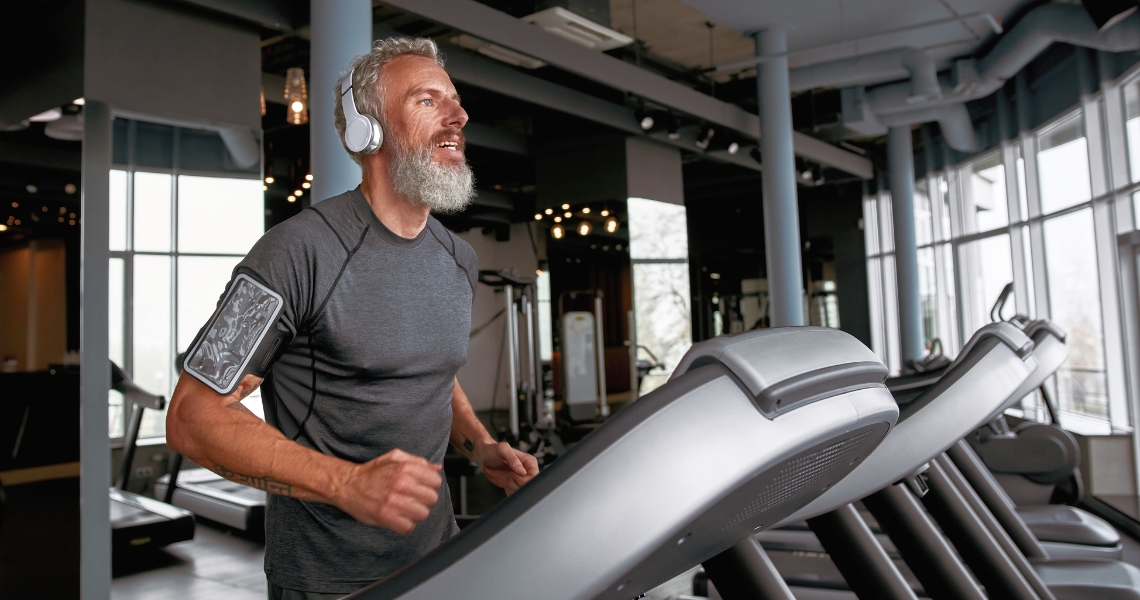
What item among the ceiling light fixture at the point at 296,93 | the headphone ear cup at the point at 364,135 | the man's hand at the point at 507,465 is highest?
the ceiling light fixture at the point at 296,93

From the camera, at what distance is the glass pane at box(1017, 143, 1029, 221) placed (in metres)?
8.23

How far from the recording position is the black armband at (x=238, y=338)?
0.98 metres

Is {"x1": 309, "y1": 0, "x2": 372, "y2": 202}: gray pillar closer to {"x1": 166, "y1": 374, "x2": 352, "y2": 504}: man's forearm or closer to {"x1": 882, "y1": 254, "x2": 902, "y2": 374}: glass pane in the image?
{"x1": 166, "y1": 374, "x2": 352, "y2": 504}: man's forearm

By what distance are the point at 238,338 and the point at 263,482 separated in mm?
192

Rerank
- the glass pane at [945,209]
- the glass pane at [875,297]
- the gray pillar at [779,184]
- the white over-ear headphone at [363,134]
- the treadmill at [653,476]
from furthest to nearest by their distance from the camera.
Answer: the glass pane at [875,297], the glass pane at [945,209], the gray pillar at [779,184], the white over-ear headphone at [363,134], the treadmill at [653,476]

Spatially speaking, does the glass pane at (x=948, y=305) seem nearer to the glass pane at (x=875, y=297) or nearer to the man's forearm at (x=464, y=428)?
the glass pane at (x=875, y=297)

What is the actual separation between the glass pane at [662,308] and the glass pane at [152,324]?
17.0ft

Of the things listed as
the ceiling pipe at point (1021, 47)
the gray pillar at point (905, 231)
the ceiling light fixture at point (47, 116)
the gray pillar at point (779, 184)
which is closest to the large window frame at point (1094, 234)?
the ceiling pipe at point (1021, 47)


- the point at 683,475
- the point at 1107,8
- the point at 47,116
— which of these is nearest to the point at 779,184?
the point at 1107,8

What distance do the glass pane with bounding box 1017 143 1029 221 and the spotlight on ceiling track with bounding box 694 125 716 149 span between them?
11.0 ft

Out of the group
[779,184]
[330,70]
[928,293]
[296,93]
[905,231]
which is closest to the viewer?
[330,70]

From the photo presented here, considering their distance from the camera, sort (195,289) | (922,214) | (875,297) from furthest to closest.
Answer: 1. (875,297)
2. (922,214)
3. (195,289)

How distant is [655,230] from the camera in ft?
A: 27.6

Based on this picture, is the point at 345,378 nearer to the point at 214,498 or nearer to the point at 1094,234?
the point at 214,498
